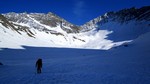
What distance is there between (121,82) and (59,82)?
5.65 metres

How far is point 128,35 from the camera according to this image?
Result: 190 m

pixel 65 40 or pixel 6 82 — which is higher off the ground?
pixel 65 40

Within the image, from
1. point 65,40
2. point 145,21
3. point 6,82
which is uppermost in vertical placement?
point 145,21

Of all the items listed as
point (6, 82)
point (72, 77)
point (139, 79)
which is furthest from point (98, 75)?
point (6, 82)

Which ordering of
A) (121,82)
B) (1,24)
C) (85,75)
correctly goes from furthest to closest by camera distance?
(1,24)
(85,75)
(121,82)

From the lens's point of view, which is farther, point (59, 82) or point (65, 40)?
point (65, 40)

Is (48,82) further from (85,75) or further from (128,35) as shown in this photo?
(128,35)

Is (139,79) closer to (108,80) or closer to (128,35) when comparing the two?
(108,80)

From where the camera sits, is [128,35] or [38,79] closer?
[38,79]

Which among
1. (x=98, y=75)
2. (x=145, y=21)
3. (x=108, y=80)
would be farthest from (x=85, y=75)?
(x=145, y=21)

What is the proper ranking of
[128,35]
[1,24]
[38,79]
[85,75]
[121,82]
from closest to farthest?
[121,82]
[38,79]
[85,75]
[1,24]
[128,35]

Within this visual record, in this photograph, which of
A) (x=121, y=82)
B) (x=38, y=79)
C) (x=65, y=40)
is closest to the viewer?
(x=121, y=82)

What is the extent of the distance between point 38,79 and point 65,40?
159 meters

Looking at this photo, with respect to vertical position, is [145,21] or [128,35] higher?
[145,21]
